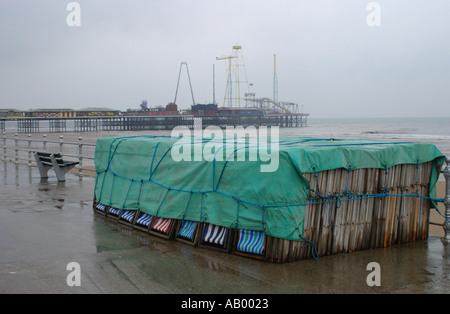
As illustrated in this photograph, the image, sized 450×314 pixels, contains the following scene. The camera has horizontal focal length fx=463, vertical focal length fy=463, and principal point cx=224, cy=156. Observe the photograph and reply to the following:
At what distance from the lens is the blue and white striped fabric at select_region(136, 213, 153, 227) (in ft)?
25.4

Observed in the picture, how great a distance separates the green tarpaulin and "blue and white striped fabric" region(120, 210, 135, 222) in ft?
0.36

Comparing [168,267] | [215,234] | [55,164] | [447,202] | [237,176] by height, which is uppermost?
[237,176]

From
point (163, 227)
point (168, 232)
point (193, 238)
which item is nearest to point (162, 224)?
point (163, 227)

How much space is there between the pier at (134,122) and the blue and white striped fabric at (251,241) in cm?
8398

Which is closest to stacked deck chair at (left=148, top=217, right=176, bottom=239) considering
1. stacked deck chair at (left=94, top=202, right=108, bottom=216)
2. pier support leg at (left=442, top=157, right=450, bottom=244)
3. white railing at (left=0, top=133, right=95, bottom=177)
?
stacked deck chair at (left=94, top=202, right=108, bottom=216)

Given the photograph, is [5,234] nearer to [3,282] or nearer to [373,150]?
[3,282]

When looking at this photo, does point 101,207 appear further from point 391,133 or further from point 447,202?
point 391,133

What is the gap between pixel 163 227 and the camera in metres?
7.35

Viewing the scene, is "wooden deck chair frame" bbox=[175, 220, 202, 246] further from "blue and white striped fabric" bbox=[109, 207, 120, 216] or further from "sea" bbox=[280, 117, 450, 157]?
"sea" bbox=[280, 117, 450, 157]

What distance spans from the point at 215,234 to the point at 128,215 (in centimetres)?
233

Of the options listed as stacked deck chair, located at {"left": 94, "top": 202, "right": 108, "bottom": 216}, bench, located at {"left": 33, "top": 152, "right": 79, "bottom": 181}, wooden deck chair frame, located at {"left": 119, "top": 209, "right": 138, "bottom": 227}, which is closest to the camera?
wooden deck chair frame, located at {"left": 119, "top": 209, "right": 138, "bottom": 227}
